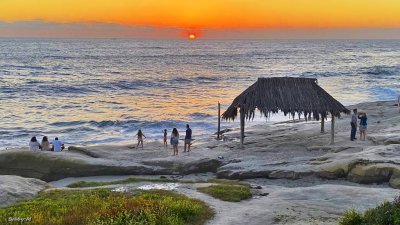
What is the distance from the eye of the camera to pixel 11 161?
26.3m

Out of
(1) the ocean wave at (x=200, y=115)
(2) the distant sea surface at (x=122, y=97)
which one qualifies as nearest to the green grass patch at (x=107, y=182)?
(2) the distant sea surface at (x=122, y=97)

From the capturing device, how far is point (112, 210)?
1475 cm

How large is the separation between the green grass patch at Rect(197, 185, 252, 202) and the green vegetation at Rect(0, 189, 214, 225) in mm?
1289

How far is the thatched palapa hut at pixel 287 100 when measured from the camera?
29109 mm

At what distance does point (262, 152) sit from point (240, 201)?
35.9 ft

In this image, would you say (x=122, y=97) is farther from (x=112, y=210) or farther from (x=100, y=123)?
(x=112, y=210)

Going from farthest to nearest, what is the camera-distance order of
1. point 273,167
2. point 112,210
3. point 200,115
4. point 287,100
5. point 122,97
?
point 122,97 < point 200,115 < point 287,100 < point 273,167 < point 112,210

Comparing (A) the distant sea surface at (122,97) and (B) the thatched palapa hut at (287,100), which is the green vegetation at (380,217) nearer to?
(B) the thatched palapa hut at (287,100)

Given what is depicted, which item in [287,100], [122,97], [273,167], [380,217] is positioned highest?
[287,100]

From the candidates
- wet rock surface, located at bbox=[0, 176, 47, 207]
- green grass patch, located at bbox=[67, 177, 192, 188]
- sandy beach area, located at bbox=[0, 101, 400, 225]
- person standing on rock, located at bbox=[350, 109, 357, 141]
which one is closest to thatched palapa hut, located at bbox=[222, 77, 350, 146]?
person standing on rock, located at bbox=[350, 109, 357, 141]

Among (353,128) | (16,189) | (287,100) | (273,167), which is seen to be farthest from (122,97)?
(16,189)

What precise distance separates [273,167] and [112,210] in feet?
38.3

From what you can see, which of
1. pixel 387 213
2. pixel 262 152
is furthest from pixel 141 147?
pixel 387 213

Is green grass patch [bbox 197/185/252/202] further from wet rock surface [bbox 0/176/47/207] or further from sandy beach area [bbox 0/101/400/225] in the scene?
wet rock surface [bbox 0/176/47/207]
